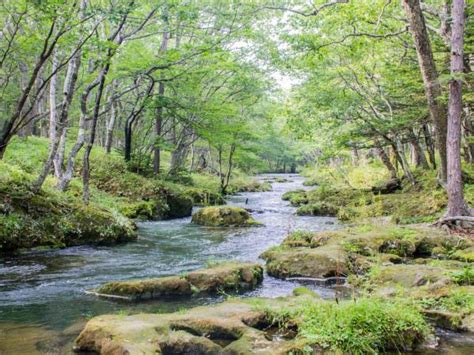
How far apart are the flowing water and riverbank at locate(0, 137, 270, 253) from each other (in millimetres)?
479

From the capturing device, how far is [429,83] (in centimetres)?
1048

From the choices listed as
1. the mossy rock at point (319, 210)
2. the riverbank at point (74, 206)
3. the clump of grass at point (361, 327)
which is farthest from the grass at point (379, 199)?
the clump of grass at point (361, 327)

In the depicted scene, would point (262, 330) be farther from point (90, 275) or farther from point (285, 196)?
point (285, 196)

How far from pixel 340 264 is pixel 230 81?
17.7m

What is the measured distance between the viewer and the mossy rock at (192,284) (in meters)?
6.58

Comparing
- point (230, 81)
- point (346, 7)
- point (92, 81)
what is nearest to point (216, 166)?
point (230, 81)

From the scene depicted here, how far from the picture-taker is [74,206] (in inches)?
446

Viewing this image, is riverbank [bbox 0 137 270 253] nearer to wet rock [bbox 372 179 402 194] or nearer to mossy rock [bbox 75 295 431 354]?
mossy rock [bbox 75 295 431 354]

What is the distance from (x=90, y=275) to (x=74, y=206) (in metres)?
3.85

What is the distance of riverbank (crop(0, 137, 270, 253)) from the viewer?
973cm

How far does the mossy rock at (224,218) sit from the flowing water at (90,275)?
0.75 metres

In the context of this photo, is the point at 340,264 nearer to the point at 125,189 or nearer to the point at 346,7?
the point at 346,7

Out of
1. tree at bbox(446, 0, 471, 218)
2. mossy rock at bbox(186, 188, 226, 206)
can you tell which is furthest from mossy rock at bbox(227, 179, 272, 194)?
tree at bbox(446, 0, 471, 218)

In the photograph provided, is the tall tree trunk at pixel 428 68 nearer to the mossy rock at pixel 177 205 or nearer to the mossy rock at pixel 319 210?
the mossy rock at pixel 319 210
